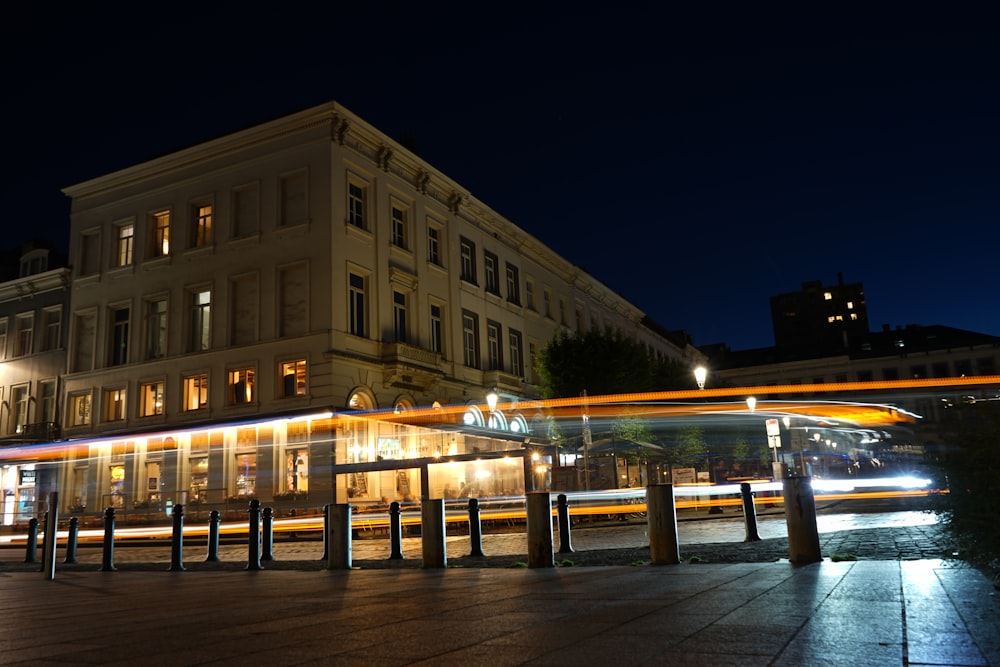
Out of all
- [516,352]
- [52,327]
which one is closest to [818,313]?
[516,352]

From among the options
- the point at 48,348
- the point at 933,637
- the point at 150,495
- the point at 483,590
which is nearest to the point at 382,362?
the point at 150,495

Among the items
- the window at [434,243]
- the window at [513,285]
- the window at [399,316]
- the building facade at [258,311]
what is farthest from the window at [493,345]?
the window at [399,316]

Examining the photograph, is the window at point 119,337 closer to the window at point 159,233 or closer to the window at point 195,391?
the window at point 159,233

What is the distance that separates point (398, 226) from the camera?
117 ft

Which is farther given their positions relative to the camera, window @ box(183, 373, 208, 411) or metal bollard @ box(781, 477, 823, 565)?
window @ box(183, 373, 208, 411)

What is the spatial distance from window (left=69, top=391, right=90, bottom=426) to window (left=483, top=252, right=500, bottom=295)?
19.2 meters

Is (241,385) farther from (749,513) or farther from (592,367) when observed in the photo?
(749,513)

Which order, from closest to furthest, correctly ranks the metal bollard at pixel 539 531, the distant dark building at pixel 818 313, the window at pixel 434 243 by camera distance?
the metal bollard at pixel 539 531 → the window at pixel 434 243 → the distant dark building at pixel 818 313

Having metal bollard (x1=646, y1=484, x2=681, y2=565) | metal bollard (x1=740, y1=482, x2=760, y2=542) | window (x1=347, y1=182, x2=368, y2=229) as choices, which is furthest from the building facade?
metal bollard (x1=646, y1=484, x2=681, y2=565)

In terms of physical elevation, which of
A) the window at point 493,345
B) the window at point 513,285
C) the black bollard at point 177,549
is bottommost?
the black bollard at point 177,549

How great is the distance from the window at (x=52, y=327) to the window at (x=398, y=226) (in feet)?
53.6

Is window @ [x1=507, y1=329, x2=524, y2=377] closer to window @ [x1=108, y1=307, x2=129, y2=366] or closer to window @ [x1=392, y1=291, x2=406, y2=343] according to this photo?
window @ [x1=392, y1=291, x2=406, y2=343]

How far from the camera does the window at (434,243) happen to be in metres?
37.6

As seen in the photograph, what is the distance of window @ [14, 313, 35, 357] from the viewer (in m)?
39.0
